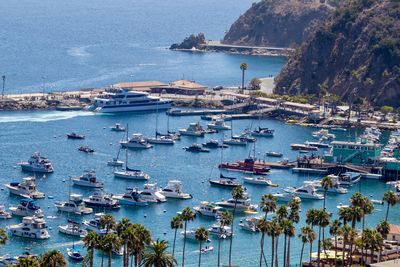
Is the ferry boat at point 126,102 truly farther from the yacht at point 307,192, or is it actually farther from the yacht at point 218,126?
the yacht at point 307,192

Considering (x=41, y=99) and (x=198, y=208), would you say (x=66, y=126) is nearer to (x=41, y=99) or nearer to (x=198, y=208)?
(x=41, y=99)

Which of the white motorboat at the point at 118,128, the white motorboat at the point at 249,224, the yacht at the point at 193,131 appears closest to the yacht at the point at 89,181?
the white motorboat at the point at 249,224

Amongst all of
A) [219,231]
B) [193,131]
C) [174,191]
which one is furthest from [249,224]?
[193,131]

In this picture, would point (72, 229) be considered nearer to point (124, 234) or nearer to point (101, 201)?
point (101, 201)

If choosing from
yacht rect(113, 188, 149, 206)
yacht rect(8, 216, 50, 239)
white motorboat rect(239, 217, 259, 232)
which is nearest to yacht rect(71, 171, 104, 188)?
yacht rect(113, 188, 149, 206)

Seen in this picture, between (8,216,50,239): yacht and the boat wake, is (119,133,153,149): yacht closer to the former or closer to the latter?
the boat wake

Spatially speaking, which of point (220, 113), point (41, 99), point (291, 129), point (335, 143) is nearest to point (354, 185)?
point (335, 143)
